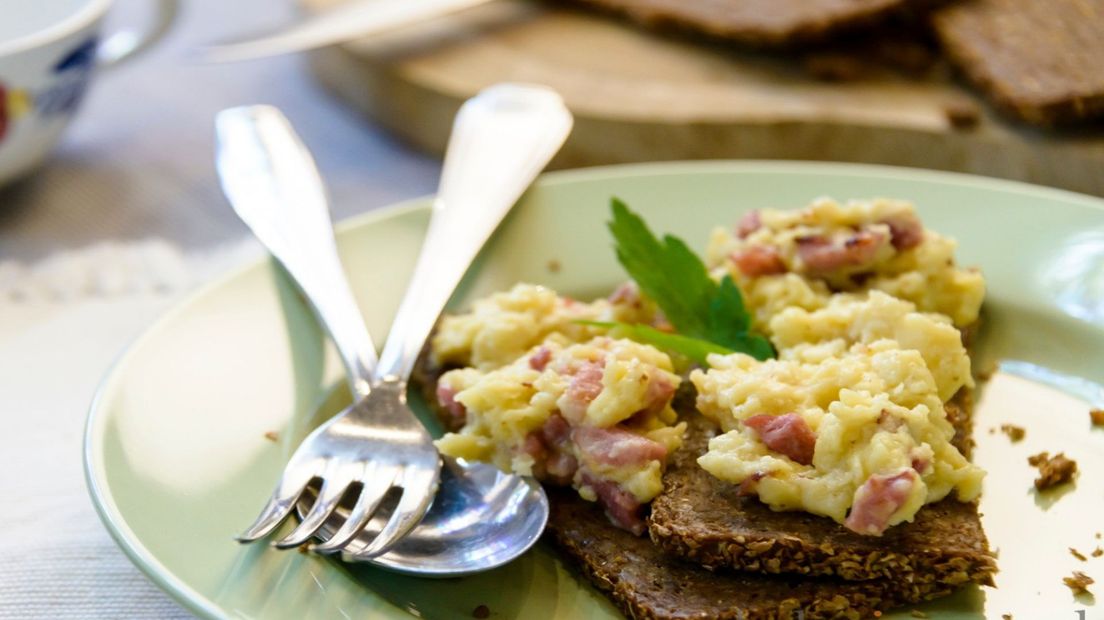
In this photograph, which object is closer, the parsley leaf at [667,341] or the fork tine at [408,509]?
the fork tine at [408,509]

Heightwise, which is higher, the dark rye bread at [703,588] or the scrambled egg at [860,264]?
the scrambled egg at [860,264]

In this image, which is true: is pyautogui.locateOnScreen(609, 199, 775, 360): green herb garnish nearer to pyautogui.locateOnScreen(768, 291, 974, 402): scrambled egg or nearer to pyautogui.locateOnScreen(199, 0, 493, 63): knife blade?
pyautogui.locateOnScreen(768, 291, 974, 402): scrambled egg

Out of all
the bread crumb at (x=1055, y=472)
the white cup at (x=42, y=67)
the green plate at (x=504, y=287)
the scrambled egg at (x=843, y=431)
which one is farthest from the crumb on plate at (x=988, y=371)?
the white cup at (x=42, y=67)

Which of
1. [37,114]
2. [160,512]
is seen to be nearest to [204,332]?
[160,512]

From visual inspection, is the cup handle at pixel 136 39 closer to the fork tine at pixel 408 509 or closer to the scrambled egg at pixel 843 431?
the fork tine at pixel 408 509

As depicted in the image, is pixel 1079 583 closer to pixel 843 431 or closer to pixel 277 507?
pixel 843 431

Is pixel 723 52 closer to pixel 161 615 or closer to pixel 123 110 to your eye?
pixel 123 110

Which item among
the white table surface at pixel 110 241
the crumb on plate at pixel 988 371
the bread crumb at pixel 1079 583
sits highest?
the bread crumb at pixel 1079 583

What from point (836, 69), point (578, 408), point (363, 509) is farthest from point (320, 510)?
point (836, 69)
